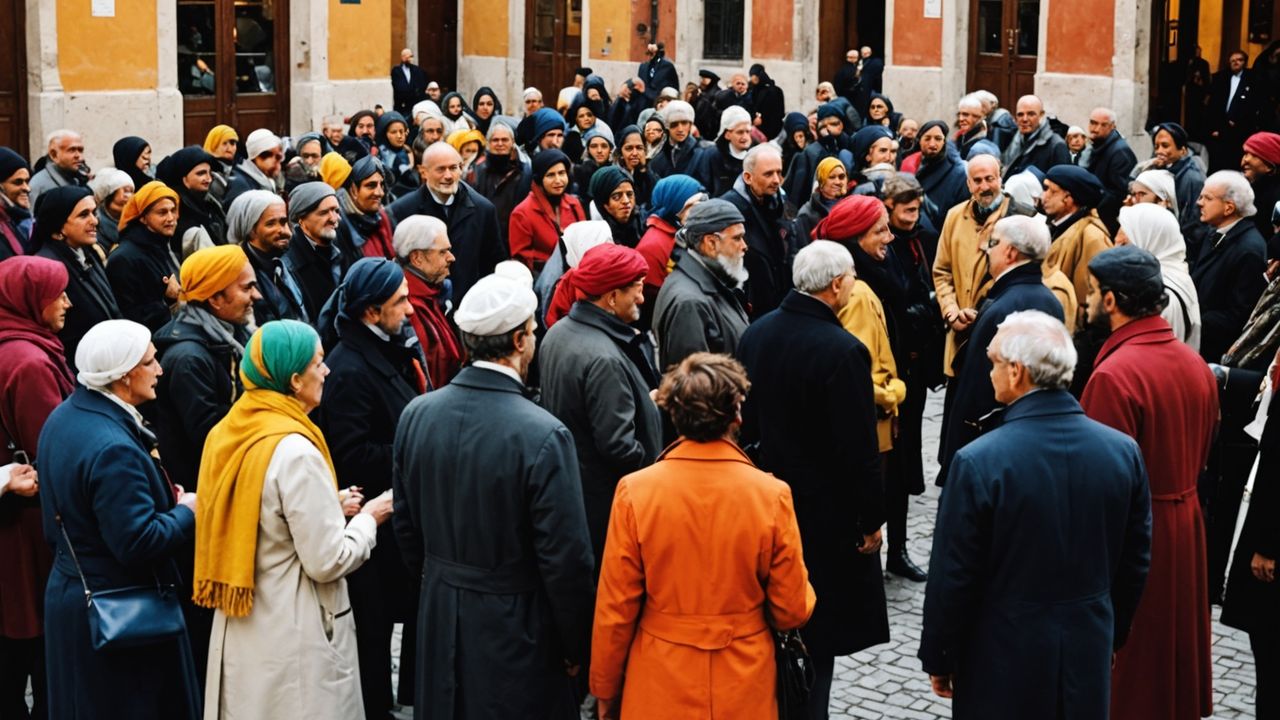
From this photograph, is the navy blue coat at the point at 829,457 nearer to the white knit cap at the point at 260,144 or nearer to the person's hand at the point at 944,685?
the person's hand at the point at 944,685

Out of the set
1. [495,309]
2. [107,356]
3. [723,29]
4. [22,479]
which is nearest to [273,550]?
[107,356]

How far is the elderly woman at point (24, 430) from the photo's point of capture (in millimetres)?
5562

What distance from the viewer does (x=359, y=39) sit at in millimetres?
22391

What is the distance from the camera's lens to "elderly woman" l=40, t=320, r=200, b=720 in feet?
15.8

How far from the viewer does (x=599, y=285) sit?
5918 millimetres

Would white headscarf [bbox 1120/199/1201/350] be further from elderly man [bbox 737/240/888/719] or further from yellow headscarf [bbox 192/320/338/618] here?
yellow headscarf [bbox 192/320/338/618]

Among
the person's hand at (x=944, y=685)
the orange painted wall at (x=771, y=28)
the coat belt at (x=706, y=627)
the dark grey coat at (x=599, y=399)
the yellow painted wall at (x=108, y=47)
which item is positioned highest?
the orange painted wall at (x=771, y=28)

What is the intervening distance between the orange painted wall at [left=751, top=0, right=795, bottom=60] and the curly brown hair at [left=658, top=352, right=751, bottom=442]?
19.7 meters

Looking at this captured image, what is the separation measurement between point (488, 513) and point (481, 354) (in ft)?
1.71

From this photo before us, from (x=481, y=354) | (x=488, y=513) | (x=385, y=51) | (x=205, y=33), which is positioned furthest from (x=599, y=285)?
(x=385, y=51)

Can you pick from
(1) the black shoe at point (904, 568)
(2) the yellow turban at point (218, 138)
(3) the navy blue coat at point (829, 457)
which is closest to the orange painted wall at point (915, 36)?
(2) the yellow turban at point (218, 138)

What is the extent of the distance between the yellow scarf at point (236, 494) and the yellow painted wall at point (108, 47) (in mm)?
14442

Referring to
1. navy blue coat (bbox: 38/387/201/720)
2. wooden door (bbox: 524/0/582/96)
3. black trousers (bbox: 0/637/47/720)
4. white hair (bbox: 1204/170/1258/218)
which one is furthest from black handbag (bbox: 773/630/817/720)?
wooden door (bbox: 524/0/582/96)

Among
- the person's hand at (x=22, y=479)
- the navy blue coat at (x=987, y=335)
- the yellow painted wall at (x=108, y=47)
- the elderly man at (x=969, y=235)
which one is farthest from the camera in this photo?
the yellow painted wall at (x=108, y=47)
